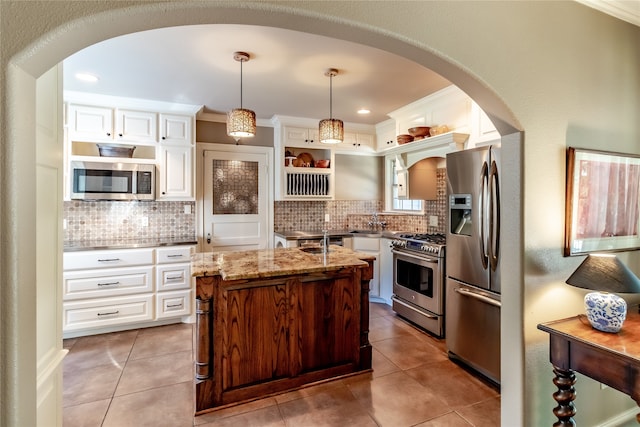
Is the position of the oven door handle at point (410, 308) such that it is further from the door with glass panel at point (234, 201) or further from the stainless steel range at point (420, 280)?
the door with glass panel at point (234, 201)

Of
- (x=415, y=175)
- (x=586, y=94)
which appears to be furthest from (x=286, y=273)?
(x=415, y=175)

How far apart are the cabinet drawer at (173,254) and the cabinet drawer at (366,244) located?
2.18 metres

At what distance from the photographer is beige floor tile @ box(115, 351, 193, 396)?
2.45 m

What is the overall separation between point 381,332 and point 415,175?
6.56 ft

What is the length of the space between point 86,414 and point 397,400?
2.16 m

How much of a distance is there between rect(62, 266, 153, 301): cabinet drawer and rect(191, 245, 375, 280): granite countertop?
4.35ft

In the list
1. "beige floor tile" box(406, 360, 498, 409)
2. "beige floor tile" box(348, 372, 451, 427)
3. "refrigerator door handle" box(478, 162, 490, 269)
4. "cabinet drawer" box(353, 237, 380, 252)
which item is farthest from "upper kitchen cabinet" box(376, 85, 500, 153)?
"beige floor tile" box(348, 372, 451, 427)

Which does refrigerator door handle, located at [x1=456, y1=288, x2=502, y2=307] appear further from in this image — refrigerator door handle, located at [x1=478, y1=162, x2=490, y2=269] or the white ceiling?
the white ceiling

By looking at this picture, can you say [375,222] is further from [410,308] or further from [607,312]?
[607,312]

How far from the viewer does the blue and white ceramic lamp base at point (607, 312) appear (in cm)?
141

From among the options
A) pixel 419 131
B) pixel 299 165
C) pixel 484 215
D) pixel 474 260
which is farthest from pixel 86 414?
pixel 419 131

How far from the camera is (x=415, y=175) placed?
4.05 m

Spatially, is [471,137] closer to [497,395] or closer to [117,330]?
[497,395]

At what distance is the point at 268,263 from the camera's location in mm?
2373
